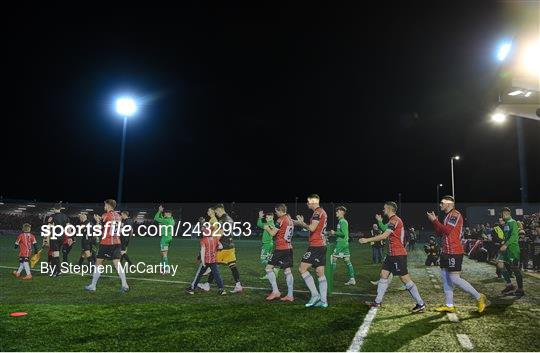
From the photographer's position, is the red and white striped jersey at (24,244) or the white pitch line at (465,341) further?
the red and white striped jersey at (24,244)

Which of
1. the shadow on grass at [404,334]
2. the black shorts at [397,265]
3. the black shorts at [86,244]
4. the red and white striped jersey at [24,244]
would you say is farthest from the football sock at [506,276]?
the red and white striped jersey at [24,244]

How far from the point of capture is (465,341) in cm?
634

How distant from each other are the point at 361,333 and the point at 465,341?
1.50 metres

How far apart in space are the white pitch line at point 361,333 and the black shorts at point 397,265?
884 mm

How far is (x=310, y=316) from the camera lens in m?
7.98

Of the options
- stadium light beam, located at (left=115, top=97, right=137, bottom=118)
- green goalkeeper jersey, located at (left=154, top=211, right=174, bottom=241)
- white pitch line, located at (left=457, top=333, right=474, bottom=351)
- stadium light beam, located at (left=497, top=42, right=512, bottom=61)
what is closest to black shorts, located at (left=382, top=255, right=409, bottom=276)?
white pitch line, located at (left=457, top=333, right=474, bottom=351)

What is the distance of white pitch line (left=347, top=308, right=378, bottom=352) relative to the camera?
236 inches

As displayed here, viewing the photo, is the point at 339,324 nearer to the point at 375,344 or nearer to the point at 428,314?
the point at 375,344

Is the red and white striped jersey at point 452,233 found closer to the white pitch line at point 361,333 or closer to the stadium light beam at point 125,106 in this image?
the white pitch line at point 361,333

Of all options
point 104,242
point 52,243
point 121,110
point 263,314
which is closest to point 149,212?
point 121,110

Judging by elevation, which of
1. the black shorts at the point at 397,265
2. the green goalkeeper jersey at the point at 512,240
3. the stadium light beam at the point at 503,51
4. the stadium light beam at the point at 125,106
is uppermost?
the stadium light beam at the point at 125,106

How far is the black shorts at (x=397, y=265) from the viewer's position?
8.58 metres

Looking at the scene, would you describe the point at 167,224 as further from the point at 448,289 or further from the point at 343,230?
the point at 448,289

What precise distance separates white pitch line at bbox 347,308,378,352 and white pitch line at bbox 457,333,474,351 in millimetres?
1375
